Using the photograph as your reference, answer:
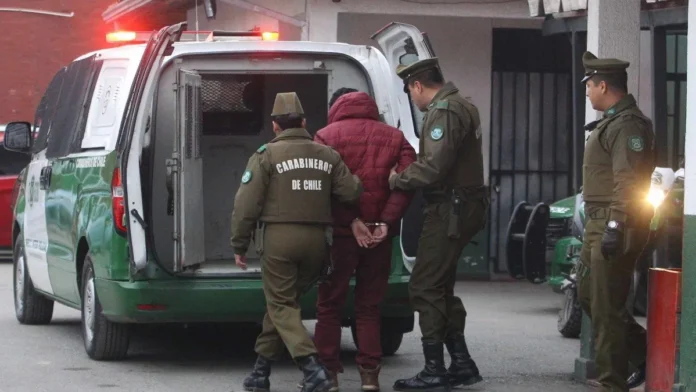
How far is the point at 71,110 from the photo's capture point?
34.5 feet

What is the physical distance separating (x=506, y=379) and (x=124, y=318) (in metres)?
2.41

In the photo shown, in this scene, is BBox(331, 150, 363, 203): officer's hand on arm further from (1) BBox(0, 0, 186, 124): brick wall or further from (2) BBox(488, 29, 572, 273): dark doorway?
(1) BBox(0, 0, 186, 124): brick wall

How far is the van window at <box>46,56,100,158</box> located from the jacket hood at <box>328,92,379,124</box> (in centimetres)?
228

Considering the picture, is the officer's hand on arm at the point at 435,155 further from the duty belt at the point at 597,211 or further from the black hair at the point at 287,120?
the duty belt at the point at 597,211

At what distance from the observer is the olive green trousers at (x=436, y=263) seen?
836 centimetres

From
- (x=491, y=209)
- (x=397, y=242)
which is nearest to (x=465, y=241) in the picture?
(x=397, y=242)

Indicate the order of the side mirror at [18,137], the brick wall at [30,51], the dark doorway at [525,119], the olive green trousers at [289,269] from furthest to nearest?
1. the brick wall at [30,51]
2. the dark doorway at [525,119]
3. the side mirror at [18,137]
4. the olive green trousers at [289,269]

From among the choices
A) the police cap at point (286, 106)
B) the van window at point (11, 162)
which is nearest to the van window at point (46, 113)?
the police cap at point (286, 106)

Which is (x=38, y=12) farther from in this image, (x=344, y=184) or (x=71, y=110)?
(x=344, y=184)

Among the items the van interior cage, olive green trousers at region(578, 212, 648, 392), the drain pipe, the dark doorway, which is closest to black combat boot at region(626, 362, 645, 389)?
olive green trousers at region(578, 212, 648, 392)

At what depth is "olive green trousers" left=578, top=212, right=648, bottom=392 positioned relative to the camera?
25.0 feet

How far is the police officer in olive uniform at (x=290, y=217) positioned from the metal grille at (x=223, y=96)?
2.68 m

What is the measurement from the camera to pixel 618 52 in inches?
357

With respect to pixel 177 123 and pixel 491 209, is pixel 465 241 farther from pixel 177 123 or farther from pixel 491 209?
pixel 491 209
